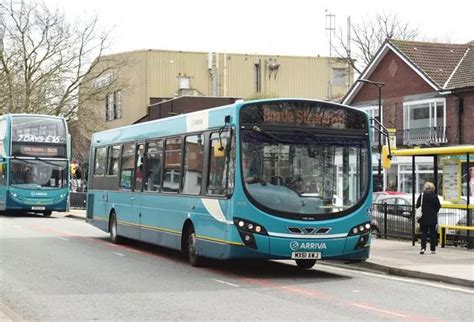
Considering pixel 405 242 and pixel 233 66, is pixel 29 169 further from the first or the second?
pixel 233 66

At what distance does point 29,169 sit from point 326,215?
2336 cm

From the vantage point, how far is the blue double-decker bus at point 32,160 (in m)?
33.1

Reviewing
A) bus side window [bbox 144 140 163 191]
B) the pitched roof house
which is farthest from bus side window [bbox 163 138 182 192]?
the pitched roof house

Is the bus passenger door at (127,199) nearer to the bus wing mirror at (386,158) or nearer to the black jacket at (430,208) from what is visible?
the bus wing mirror at (386,158)

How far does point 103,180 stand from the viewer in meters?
21.0

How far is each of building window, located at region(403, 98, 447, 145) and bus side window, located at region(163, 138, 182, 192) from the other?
88.3ft

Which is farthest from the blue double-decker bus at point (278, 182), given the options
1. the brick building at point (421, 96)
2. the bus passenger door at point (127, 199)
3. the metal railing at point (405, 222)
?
the brick building at point (421, 96)

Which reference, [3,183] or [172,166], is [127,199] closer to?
[172,166]

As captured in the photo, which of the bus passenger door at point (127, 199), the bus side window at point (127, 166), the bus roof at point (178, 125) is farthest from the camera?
the bus side window at point (127, 166)

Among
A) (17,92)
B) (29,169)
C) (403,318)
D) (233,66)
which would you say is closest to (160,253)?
(403,318)

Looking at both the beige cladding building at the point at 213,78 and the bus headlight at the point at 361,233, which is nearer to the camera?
the bus headlight at the point at 361,233

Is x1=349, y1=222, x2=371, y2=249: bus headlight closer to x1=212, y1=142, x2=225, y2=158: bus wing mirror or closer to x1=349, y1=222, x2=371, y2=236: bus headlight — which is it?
x1=349, y1=222, x2=371, y2=236: bus headlight

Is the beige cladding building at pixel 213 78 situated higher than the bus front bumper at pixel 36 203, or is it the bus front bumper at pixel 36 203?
the beige cladding building at pixel 213 78

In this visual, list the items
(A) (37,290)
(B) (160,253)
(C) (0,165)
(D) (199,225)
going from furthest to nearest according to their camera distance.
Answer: (C) (0,165) < (B) (160,253) < (D) (199,225) < (A) (37,290)
